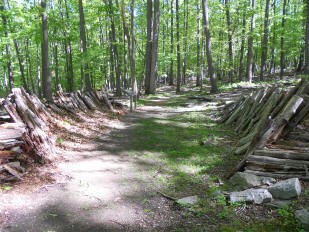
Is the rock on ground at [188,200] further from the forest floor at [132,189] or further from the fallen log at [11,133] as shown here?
the fallen log at [11,133]

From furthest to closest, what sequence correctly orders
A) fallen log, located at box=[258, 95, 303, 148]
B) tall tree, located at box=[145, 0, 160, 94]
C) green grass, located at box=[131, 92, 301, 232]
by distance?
tall tree, located at box=[145, 0, 160, 94], fallen log, located at box=[258, 95, 303, 148], green grass, located at box=[131, 92, 301, 232]

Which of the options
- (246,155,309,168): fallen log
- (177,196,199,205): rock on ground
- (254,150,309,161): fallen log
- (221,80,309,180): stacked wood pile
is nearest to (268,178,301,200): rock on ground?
(221,80,309,180): stacked wood pile

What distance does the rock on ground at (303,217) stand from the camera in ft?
9.28

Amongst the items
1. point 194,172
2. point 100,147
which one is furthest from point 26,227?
point 100,147

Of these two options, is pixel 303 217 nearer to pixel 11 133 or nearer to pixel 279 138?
pixel 279 138

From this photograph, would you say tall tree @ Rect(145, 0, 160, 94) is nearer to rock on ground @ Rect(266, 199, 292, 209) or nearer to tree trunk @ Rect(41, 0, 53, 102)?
tree trunk @ Rect(41, 0, 53, 102)

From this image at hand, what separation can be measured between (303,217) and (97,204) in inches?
123

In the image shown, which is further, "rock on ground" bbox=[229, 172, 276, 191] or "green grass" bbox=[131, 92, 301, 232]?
"rock on ground" bbox=[229, 172, 276, 191]

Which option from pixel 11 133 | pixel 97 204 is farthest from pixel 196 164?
pixel 11 133

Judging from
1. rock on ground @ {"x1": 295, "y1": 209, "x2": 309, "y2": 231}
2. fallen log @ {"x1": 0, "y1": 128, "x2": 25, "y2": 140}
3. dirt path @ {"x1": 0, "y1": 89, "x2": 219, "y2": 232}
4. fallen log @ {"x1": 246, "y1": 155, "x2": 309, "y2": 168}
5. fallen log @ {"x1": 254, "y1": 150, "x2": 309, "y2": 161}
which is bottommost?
dirt path @ {"x1": 0, "y1": 89, "x2": 219, "y2": 232}

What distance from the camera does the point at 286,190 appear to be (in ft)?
11.7

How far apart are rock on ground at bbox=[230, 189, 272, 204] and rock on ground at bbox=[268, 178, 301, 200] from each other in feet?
0.42

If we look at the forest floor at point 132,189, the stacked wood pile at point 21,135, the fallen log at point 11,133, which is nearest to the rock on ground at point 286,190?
the forest floor at point 132,189

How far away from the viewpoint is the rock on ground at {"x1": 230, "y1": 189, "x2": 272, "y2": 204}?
11.8 feet
